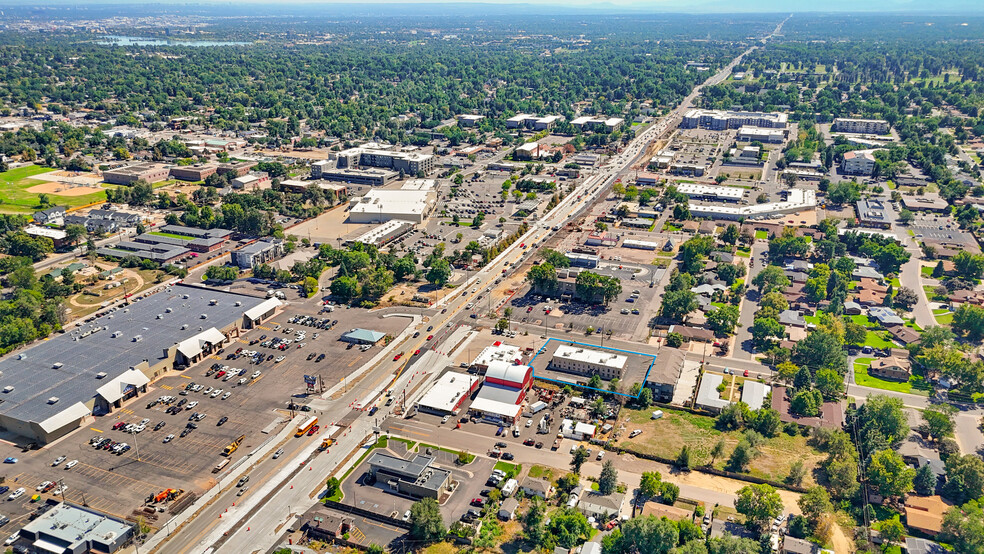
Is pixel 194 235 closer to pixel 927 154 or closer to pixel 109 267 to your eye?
pixel 109 267

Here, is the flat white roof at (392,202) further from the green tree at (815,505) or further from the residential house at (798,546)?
the residential house at (798,546)

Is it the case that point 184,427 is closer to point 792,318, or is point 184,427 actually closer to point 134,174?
point 792,318

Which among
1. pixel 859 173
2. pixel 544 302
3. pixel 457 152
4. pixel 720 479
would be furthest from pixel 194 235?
pixel 859 173

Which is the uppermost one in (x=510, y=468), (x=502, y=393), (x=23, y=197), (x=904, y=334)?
(x=23, y=197)

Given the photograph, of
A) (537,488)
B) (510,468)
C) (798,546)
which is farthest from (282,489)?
(798,546)

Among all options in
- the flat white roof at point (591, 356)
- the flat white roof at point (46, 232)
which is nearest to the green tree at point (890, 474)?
the flat white roof at point (591, 356)

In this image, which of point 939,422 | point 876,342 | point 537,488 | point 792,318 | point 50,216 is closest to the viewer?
point 537,488

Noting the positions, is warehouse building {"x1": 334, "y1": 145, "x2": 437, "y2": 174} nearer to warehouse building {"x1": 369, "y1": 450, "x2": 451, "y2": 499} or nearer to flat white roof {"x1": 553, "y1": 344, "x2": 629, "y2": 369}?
flat white roof {"x1": 553, "y1": 344, "x2": 629, "y2": 369}
